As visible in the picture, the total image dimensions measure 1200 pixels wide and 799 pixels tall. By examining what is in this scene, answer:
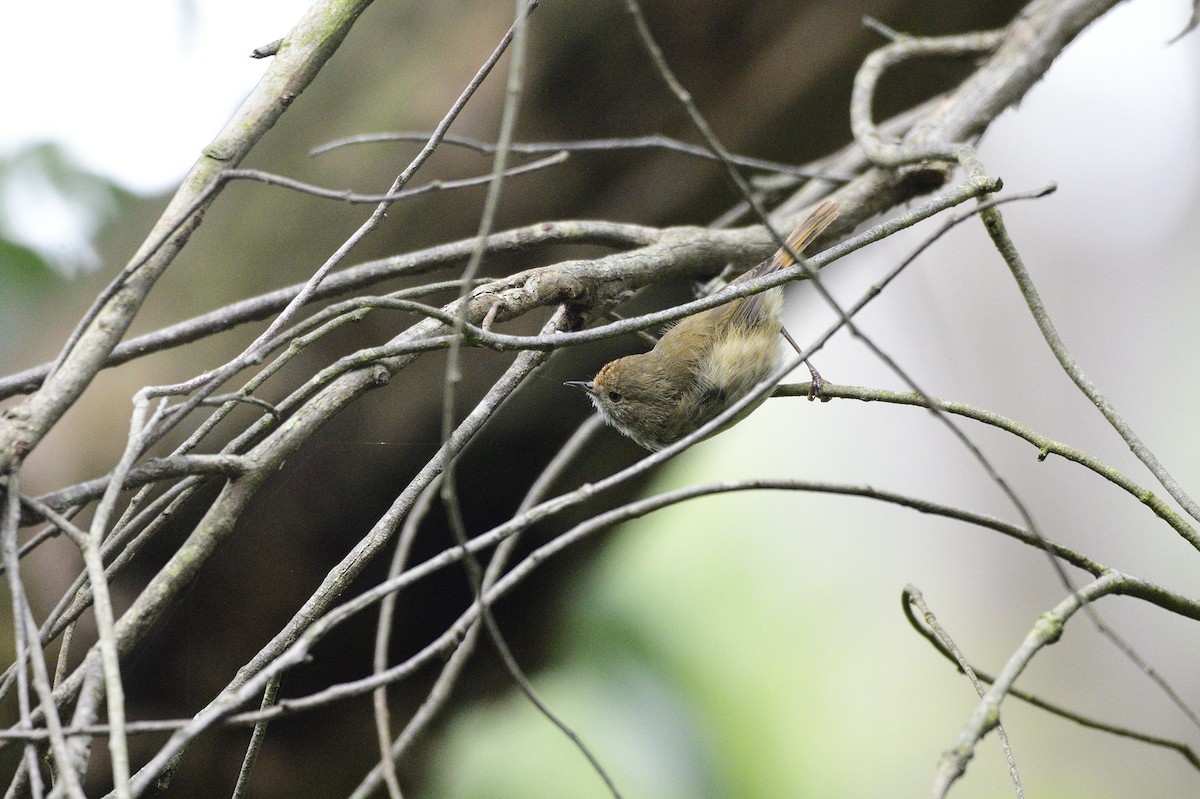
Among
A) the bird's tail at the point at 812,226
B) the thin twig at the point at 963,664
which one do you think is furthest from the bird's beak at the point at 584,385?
the thin twig at the point at 963,664

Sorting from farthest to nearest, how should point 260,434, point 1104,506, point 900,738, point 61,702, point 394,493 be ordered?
point 1104,506 → point 900,738 → point 394,493 → point 260,434 → point 61,702

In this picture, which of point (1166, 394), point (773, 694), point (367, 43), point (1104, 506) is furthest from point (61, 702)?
point (1166, 394)

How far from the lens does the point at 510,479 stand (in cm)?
230

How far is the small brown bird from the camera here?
2154 millimetres

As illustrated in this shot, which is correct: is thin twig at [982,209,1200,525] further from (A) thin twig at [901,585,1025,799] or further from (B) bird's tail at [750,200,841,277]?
(B) bird's tail at [750,200,841,277]

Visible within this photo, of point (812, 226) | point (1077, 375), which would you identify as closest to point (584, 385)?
point (812, 226)

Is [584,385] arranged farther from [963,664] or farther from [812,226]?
[963,664]

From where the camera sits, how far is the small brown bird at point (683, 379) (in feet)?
7.07

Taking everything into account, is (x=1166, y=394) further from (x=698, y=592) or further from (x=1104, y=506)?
(x=698, y=592)

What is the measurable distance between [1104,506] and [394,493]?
2516 mm

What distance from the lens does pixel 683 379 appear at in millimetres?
2176

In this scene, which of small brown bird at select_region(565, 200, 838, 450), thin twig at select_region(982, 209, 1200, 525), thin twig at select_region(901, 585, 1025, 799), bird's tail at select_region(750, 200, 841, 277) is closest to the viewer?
thin twig at select_region(901, 585, 1025, 799)

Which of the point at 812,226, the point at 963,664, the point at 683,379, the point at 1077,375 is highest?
the point at 812,226

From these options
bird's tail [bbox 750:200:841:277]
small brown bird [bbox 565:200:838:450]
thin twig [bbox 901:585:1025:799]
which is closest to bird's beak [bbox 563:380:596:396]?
small brown bird [bbox 565:200:838:450]
